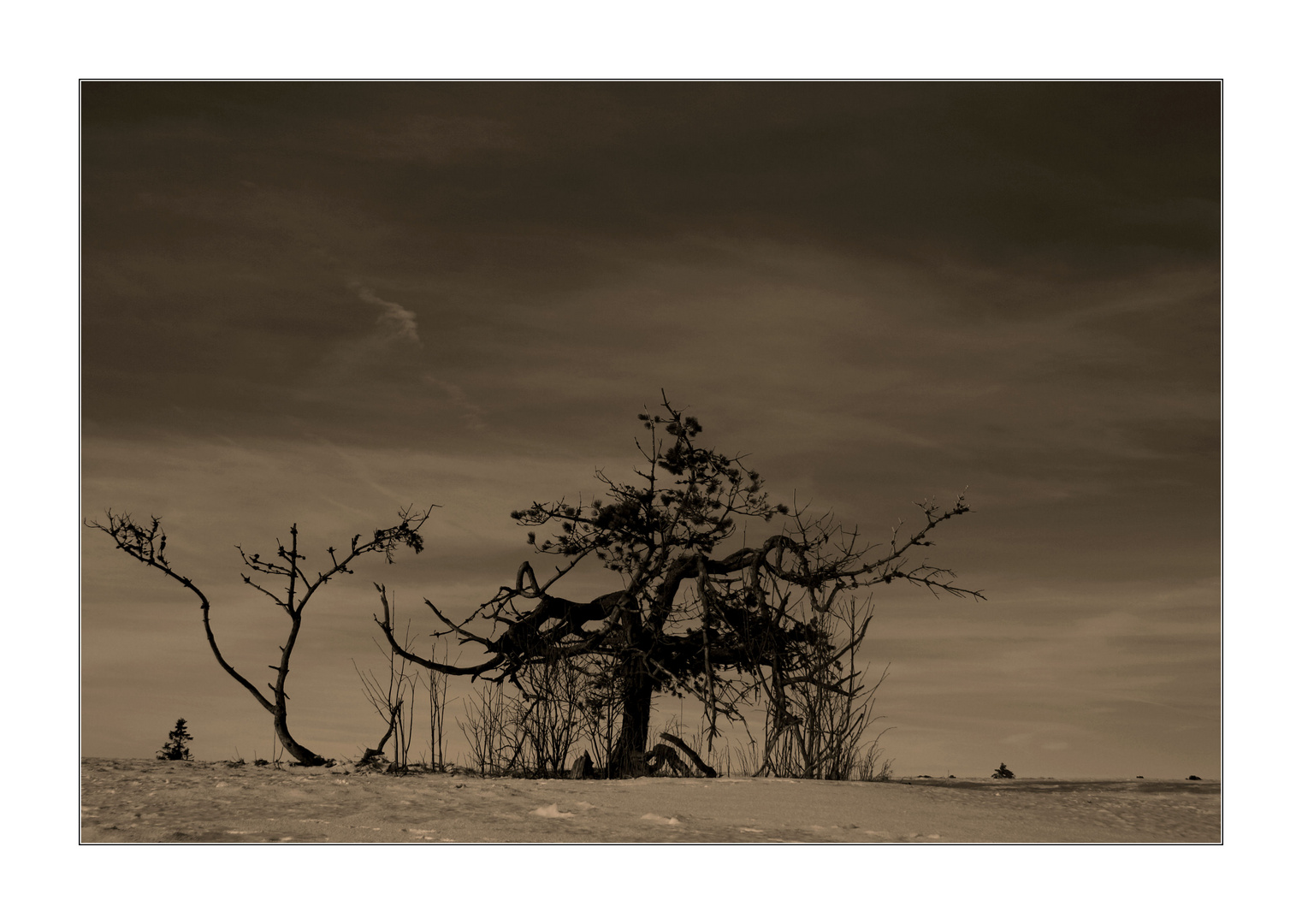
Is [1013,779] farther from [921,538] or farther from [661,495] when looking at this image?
[661,495]

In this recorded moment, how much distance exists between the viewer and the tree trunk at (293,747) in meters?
10.4

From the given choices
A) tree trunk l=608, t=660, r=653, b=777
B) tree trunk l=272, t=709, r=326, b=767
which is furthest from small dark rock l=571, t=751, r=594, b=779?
tree trunk l=272, t=709, r=326, b=767

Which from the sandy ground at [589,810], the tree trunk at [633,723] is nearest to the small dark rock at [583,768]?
the tree trunk at [633,723]

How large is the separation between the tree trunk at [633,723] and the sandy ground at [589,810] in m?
1.53

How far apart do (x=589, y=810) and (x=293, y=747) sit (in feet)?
14.2

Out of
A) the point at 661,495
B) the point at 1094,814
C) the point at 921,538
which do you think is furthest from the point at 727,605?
the point at 1094,814

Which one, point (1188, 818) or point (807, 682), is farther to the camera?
point (807, 682)

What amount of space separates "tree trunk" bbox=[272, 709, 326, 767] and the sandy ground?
32.6 inches

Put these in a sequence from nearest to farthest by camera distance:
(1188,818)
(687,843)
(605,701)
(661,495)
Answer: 1. (687,843)
2. (1188,818)
3. (605,701)
4. (661,495)

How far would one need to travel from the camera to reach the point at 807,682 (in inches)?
394

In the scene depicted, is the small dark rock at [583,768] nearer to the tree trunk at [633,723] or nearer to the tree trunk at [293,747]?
the tree trunk at [633,723]

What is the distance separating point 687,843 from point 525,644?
5458 millimetres

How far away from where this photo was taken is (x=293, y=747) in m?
10.4

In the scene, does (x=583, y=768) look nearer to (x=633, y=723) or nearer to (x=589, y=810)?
(x=633, y=723)
